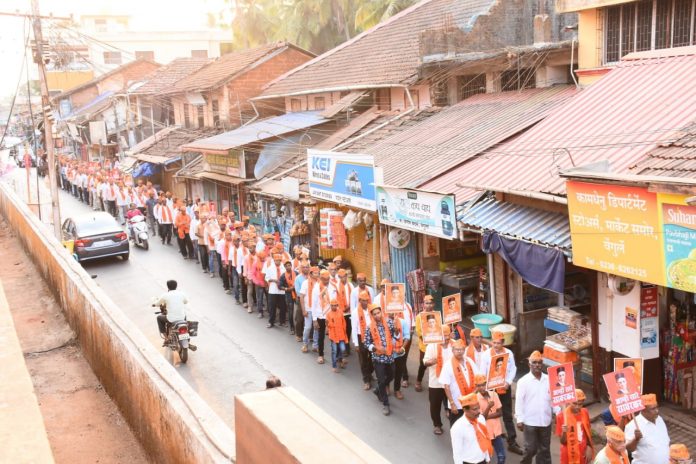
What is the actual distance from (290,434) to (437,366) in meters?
6.19

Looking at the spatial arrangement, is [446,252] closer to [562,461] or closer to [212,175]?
[562,461]

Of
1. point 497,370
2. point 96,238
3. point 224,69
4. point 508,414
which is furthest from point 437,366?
point 224,69

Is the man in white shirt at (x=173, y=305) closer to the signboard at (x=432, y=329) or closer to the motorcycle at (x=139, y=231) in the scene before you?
the signboard at (x=432, y=329)

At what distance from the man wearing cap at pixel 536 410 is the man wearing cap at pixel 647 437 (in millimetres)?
1131

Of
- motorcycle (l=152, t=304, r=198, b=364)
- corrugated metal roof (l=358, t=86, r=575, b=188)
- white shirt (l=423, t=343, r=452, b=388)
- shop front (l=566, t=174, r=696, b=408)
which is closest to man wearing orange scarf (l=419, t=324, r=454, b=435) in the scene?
white shirt (l=423, t=343, r=452, b=388)

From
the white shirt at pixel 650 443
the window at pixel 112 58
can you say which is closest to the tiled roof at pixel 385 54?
the white shirt at pixel 650 443

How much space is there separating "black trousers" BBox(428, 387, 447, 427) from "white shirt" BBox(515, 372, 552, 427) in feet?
4.54

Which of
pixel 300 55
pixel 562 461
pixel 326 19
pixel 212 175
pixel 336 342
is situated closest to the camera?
pixel 562 461

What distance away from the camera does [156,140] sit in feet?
114

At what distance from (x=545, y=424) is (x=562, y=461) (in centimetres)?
54

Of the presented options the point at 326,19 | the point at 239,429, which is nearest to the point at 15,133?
the point at 326,19

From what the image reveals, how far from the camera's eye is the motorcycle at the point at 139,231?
24.3m

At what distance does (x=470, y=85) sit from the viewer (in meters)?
18.4

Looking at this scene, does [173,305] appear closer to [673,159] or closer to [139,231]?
[673,159]
